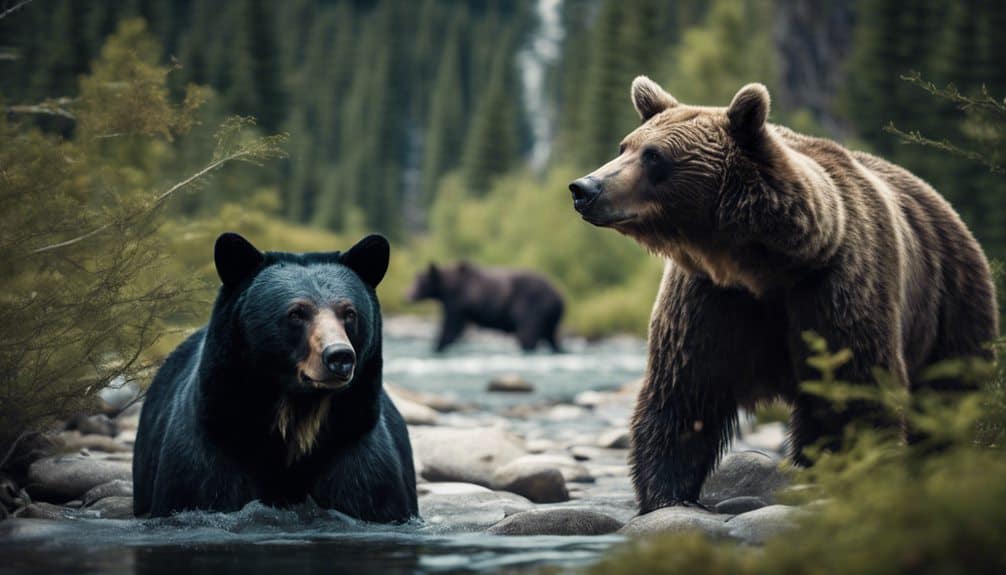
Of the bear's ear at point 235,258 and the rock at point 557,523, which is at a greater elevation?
the bear's ear at point 235,258

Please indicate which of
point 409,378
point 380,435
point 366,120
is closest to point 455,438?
point 380,435

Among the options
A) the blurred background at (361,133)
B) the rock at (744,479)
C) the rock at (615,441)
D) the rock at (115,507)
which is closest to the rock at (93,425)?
the blurred background at (361,133)

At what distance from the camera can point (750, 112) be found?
16.3 feet

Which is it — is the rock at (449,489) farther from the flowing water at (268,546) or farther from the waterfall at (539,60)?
the waterfall at (539,60)

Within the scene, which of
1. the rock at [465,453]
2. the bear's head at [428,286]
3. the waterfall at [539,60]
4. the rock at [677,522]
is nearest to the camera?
the rock at [677,522]

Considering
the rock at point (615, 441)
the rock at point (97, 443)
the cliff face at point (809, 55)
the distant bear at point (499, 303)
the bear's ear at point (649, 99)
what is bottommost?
the rock at point (615, 441)

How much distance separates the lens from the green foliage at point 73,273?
18.9ft

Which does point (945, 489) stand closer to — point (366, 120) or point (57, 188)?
point (57, 188)

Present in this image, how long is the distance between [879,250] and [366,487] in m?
2.32

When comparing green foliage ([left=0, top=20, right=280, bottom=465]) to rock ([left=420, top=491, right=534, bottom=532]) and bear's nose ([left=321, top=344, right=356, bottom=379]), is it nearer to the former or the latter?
rock ([left=420, top=491, right=534, bottom=532])

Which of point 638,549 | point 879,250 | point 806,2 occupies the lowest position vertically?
point 638,549

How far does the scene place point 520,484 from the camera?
23.3 ft

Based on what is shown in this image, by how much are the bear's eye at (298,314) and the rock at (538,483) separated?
2.64 meters

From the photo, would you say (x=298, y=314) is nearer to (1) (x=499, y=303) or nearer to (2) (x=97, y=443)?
(2) (x=97, y=443)
